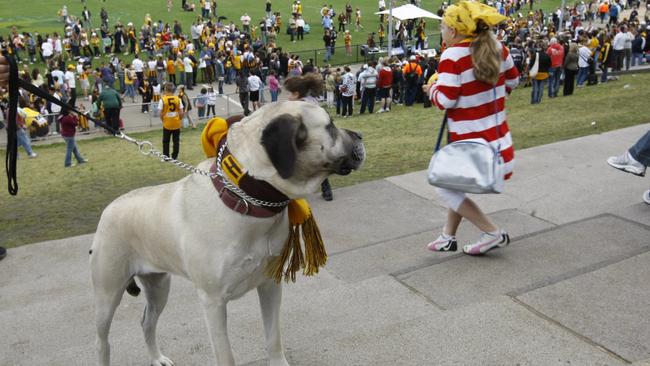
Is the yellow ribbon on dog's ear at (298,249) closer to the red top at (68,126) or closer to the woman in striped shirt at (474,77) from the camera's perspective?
the woman in striped shirt at (474,77)

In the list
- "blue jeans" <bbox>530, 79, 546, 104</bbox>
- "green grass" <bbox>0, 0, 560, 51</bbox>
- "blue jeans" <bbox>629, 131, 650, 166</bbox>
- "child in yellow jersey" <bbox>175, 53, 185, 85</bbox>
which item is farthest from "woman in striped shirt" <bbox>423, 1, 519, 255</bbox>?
"green grass" <bbox>0, 0, 560, 51</bbox>

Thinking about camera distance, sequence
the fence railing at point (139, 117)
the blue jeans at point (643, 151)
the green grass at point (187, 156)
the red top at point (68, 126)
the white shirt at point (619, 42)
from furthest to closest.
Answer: the white shirt at point (619, 42)
the fence railing at point (139, 117)
the red top at point (68, 126)
the green grass at point (187, 156)
the blue jeans at point (643, 151)

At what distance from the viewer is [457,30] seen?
4.75 metres

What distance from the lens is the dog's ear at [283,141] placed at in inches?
108

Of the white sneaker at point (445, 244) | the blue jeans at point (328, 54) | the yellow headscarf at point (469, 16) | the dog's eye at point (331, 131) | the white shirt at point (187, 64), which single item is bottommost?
the white sneaker at point (445, 244)

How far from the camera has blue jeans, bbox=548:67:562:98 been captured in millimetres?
18172

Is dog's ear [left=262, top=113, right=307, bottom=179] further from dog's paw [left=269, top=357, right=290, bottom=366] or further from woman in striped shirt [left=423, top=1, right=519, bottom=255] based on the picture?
woman in striped shirt [left=423, top=1, right=519, bottom=255]

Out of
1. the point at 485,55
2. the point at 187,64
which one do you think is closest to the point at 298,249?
the point at 485,55

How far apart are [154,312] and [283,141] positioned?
5.94 feet

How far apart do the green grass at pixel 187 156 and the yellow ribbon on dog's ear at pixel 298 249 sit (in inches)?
188

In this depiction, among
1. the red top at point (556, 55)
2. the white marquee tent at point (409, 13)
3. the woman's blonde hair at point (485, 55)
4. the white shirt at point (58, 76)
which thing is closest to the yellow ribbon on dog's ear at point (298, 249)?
the woman's blonde hair at point (485, 55)

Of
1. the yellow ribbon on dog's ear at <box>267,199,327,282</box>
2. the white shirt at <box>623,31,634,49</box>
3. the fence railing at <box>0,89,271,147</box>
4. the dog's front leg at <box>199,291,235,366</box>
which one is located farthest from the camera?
the white shirt at <box>623,31,634,49</box>

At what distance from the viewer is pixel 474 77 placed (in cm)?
473

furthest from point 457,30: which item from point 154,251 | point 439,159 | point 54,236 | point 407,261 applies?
point 54,236
